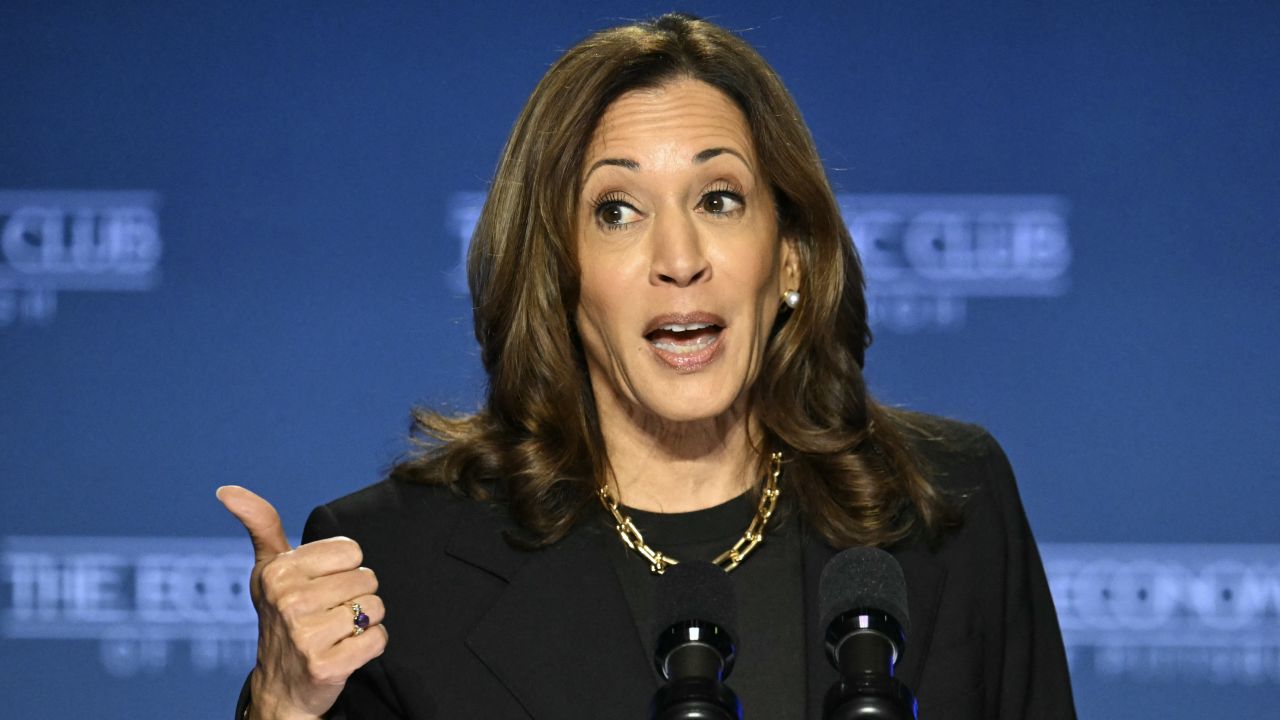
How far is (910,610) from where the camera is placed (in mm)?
1804

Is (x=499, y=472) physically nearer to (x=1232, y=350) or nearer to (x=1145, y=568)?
(x=1145, y=568)

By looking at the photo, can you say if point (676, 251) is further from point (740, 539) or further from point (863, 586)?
point (863, 586)

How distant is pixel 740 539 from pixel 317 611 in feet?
2.01

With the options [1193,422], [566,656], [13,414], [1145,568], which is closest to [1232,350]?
[1193,422]

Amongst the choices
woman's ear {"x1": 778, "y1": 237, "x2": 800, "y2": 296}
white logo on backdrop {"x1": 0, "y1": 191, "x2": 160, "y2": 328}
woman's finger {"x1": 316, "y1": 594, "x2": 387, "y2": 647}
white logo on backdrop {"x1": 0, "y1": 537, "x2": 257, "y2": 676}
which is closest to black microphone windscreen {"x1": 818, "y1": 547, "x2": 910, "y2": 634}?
woman's finger {"x1": 316, "y1": 594, "x2": 387, "y2": 647}

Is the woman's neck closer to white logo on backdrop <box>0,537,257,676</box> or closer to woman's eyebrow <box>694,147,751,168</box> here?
woman's eyebrow <box>694,147,751,168</box>

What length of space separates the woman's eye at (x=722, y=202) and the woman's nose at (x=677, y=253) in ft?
0.16

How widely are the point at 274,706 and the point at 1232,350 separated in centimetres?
238

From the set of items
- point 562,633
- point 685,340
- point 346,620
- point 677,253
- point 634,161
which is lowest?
point 562,633

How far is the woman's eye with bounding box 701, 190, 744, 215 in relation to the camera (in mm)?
1857

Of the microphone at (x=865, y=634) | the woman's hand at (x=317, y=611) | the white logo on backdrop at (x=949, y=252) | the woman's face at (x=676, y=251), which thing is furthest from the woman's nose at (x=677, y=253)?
the white logo on backdrop at (x=949, y=252)

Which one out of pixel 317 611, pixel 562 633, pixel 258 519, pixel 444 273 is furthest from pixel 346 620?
pixel 444 273

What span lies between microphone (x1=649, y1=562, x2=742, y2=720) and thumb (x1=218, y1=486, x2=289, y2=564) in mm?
545

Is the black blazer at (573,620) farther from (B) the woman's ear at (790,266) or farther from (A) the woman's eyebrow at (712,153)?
(A) the woman's eyebrow at (712,153)
